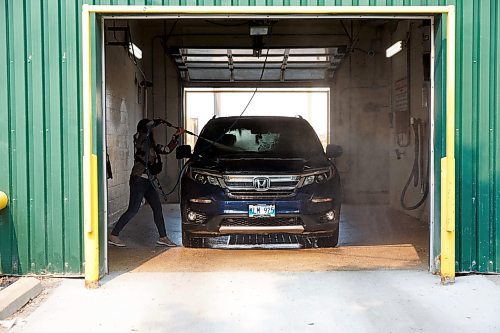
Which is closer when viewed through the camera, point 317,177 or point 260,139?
point 317,177

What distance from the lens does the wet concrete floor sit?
7.33 meters

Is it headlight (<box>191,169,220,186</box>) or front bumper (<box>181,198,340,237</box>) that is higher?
headlight (<box>191,169,220,186</box>)

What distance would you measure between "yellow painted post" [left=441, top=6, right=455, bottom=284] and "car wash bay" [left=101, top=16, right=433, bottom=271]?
898 mm

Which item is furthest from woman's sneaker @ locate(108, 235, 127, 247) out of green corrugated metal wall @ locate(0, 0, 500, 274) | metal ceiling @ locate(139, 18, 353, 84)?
metal ceiling @ locate(139, 18, 353, 84)

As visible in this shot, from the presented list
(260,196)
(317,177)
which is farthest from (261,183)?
(317,177)

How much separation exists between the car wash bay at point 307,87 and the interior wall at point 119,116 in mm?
20

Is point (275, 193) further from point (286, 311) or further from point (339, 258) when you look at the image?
point (286, 311)

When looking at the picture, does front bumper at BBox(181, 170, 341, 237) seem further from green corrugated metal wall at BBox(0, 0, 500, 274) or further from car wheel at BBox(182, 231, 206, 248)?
green corrugated metal wall at BBox(0, 0, 500, 274)

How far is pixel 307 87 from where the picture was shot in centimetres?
1647

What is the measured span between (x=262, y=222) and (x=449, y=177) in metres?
2.43

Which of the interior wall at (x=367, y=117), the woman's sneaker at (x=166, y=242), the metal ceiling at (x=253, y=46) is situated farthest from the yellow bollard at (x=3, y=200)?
the interior wall at (x=367, y=117)

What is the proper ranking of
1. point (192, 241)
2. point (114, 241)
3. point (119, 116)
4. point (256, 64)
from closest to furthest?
point (192, 241) < point (114, 241) < point (119, 116) < point (256, 64)

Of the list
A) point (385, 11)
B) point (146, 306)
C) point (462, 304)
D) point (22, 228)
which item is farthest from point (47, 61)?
point (462, 304)

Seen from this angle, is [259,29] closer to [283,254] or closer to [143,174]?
[143,174]
